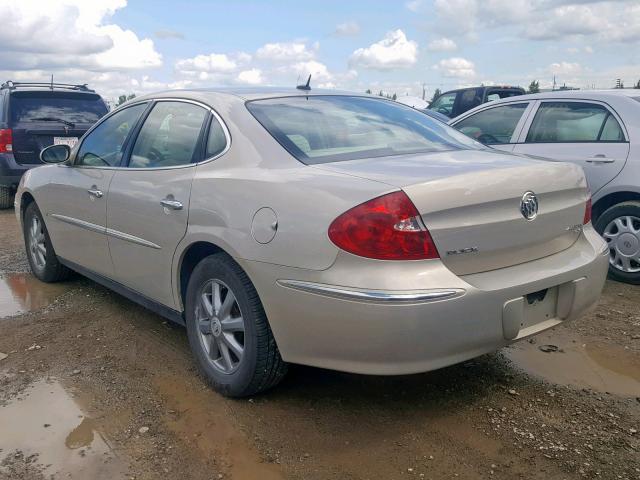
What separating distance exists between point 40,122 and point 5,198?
1583 mm

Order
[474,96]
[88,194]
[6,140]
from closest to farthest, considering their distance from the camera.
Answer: [88,194] → [6,140] → [474,96]

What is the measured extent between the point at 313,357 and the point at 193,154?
55.3 inches

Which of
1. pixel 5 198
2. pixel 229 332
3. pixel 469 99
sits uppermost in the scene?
pixel 469 99

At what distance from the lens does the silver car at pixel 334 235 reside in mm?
2672

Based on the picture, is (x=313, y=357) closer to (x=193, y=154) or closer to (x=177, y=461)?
(x=177, y=461)

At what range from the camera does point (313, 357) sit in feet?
9.51

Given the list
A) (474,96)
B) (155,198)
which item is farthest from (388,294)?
(474,96)

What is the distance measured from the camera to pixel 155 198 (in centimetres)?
371

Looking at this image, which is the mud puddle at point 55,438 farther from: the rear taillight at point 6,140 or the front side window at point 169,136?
the rear taillight at point 6,140

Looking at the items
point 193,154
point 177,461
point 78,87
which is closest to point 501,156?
point 193,154

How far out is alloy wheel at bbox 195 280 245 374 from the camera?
Result: 329 cm

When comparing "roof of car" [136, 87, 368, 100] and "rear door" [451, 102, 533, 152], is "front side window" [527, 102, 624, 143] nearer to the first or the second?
"rear door" [451, 102, 533, 152]

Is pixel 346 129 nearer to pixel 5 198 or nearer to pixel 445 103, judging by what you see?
pixel 5 198

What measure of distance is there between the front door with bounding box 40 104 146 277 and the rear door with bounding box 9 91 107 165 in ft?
14.6
